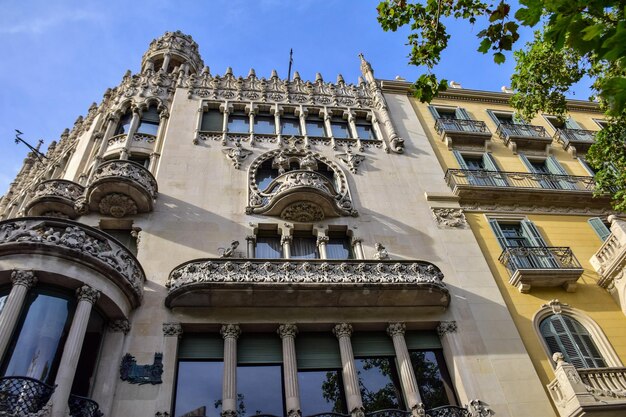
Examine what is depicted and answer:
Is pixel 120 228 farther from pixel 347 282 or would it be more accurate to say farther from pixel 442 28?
pixel 442 28

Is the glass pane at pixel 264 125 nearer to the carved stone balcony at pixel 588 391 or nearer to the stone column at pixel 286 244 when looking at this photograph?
the stone column at pixel 286 244

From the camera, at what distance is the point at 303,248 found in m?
18.5

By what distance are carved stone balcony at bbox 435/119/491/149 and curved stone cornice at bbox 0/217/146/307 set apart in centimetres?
1616

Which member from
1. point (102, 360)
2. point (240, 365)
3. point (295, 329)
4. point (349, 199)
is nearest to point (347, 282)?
point (295, 329)

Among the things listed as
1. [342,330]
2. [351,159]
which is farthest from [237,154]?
[342,330]

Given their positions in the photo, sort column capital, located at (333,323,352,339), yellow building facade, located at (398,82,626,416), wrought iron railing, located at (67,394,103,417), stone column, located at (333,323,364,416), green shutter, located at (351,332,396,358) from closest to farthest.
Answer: wrought iron railing, located at (67,394,103,417), stone column, located at (333,323,364,416), column capital, located at (333,323,352,339), green shutter, located at (351,332,396,358), yellow building facade, located at (398,82,626,416)

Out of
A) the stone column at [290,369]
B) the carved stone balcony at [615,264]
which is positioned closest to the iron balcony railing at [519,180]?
the carved stone balcony at [615,264]

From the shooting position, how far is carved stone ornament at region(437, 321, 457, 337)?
1581 cm

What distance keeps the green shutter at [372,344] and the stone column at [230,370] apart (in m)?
3.64

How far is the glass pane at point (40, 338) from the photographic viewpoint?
1151 cm

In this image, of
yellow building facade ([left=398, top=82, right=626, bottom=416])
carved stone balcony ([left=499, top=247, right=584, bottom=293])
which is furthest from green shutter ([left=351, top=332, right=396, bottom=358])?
carved stone balcony ([left=499, top=247, right=584, bottom=293])

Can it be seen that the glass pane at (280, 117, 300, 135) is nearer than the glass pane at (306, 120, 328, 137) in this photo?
Yes

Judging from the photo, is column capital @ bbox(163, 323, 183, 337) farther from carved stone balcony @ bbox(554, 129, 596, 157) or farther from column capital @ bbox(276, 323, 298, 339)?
carved stone balcony @ bbox(554, 129, 596, 157)

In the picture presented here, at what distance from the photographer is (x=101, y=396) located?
12.4 meters
